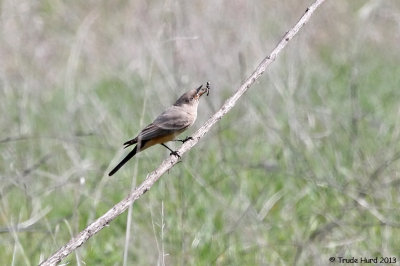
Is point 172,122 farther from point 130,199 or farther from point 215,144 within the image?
point 215,144

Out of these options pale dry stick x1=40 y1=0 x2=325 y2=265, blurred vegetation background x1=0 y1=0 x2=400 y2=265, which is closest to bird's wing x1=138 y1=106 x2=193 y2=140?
blurred vegetation background x1=0 y1=0 x2=400 y2=265

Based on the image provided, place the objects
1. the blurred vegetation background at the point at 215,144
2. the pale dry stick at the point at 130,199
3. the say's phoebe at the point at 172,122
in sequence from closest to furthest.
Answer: the pale dry stick at the point at 130,199, the say's phoebe at the point at 172,122, the blurred vegetation background at the point at 215,144

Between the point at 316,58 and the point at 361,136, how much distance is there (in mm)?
4068

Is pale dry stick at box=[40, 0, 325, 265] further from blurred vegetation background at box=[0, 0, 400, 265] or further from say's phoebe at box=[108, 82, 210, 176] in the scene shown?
say's phoebe at box=[108, 82, 210, 176]

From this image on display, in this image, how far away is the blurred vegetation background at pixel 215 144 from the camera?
512 centimetres

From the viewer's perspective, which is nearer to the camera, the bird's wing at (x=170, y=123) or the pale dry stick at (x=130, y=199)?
the pale dry stick at (x=130, y=199)

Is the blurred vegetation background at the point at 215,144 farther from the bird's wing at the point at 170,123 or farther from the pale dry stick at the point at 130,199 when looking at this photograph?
the pale dry stick at the point at 130,199

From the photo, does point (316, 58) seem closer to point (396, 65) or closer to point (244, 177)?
point (396, 65)

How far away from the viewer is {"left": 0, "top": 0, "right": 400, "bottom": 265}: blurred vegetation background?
512 centimetres

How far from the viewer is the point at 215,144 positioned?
25.2 ft

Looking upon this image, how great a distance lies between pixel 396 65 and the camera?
413 inches

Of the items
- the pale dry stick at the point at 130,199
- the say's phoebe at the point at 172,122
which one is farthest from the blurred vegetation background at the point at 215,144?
the pale dry stick at the point at 130,199

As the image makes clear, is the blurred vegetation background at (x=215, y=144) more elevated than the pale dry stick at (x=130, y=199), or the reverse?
the blurred vegetation background at (x=215, y=144)

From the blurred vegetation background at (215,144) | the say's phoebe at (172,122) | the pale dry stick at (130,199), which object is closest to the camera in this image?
the pale dry stick at (130,199)
